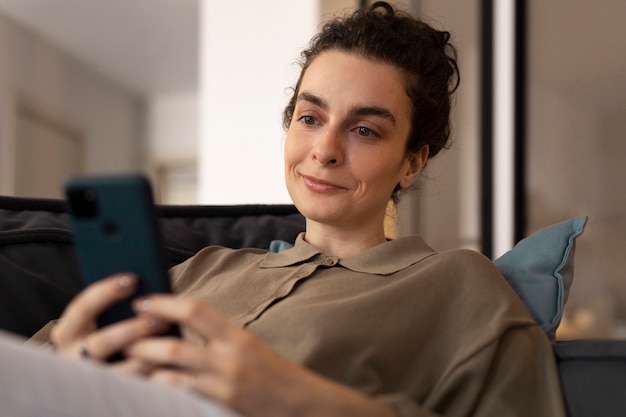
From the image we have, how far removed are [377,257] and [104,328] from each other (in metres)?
0.52

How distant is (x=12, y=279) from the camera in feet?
4.43

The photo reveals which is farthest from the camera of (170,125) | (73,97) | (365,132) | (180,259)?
(170,125)

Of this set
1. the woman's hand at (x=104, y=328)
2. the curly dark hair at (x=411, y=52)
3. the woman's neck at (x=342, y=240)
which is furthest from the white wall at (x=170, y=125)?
the woman's hand at (x=104, y=328)

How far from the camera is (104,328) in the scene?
34.5 inches

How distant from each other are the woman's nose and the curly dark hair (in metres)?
0.16

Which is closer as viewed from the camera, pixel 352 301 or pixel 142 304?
pixel 142 304

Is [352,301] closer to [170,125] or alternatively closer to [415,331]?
[415,331]

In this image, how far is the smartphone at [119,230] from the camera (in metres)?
0.81

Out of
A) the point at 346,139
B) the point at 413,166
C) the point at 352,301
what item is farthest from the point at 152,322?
the point at 413,166

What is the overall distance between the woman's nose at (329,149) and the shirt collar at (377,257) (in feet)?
0.44

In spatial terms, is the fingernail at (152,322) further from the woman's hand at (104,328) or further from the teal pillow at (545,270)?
the teal pillow at (545,270)

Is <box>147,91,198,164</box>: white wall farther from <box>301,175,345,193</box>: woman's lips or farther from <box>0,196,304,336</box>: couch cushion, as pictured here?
<box>301,175,345,193</box>: woman's lips

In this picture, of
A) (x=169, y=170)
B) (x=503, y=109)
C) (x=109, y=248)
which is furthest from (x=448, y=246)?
(x=169, y=170)

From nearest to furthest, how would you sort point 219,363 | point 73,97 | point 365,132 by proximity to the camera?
point 219,363 → point 365,132 → point 73,97
